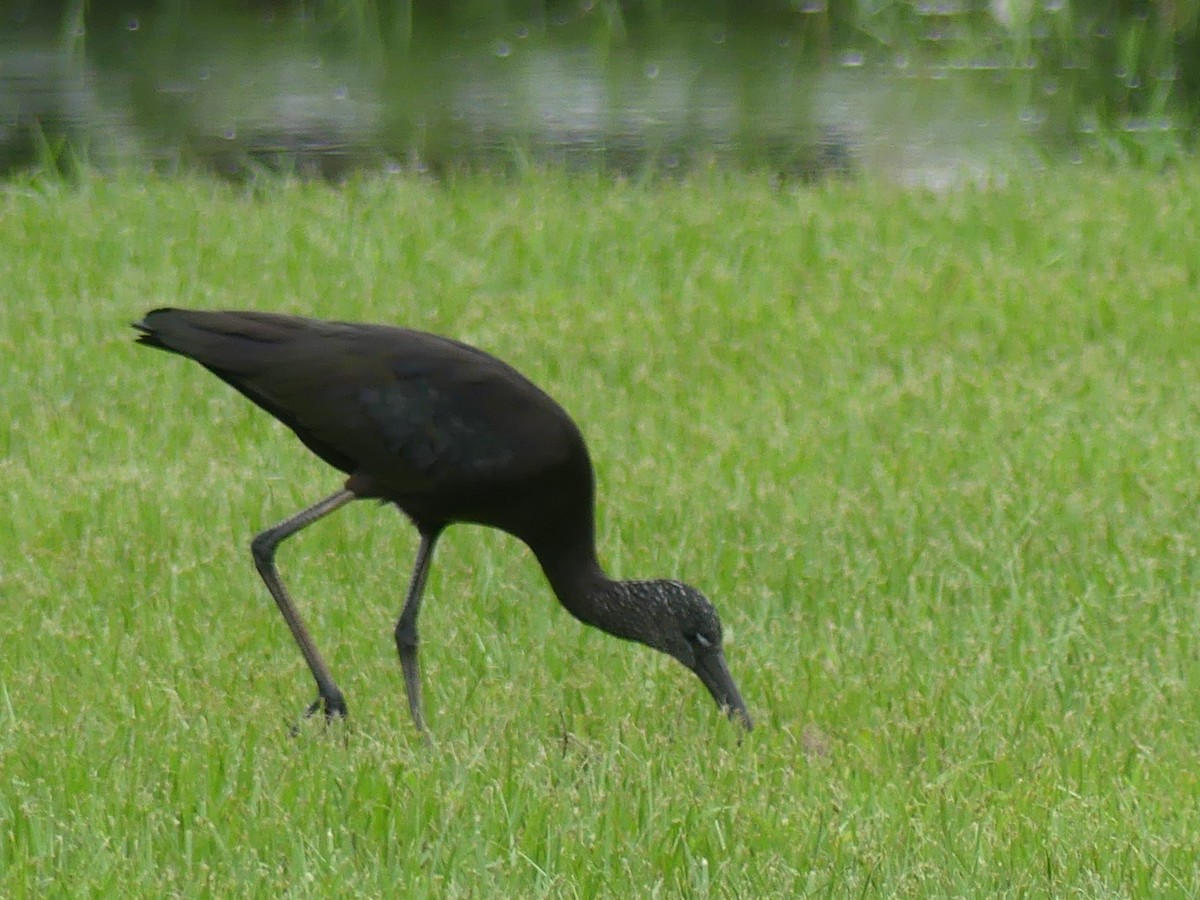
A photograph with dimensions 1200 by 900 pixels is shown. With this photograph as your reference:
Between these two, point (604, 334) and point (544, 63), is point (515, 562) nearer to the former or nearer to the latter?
point (604, 334)

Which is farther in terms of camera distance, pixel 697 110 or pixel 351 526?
pixel 697 110

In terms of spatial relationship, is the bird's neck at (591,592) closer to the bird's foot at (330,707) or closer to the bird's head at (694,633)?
the bird's head at (694,633)

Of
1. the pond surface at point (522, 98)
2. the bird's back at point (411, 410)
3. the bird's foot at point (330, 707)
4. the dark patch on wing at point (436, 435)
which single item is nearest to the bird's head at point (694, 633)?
the bird's back at point (411, 410)

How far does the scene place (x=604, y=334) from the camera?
762cm

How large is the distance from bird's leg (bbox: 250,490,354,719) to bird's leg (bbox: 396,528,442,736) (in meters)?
0.15

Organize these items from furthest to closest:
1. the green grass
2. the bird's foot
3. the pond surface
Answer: the pond surface, the bird's foot, the green grass

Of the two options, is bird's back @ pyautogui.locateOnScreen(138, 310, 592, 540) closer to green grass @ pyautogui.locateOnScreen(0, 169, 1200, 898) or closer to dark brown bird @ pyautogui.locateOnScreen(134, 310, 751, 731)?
dark brown bird @ pyautogui.locateOnScreen(134, 310, 751, 731)

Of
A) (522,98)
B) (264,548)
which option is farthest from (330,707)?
(522,98)

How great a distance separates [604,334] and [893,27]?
6939 millimetres

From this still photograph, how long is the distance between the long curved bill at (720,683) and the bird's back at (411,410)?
18.4 inches

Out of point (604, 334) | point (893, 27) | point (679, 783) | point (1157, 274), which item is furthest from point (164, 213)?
point (893, 27)

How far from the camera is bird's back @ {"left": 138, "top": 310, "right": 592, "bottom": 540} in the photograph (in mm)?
4699

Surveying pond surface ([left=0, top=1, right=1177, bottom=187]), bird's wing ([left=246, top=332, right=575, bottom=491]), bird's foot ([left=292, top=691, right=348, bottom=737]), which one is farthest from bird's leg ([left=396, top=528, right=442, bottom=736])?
pond surface ([left=0, top=1, right=1177, bottom=187])

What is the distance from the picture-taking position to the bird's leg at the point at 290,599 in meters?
4.62
